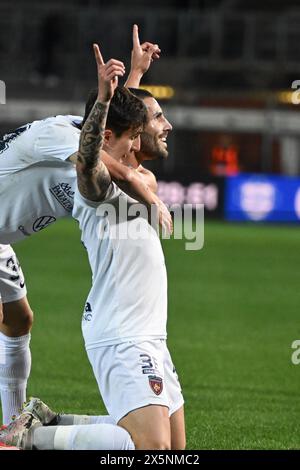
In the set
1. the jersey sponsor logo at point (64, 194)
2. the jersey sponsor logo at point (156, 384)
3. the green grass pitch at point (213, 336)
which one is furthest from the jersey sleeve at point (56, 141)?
the green grass pitch at point (213, 336)

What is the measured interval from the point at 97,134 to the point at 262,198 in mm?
21958

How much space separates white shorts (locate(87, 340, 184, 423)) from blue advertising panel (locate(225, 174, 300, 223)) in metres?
21.1

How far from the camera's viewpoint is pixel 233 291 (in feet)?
48.6

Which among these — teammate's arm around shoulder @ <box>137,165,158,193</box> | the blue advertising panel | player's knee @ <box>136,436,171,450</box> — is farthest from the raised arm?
the blue advertising panel

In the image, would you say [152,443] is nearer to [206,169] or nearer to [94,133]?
[94,133]

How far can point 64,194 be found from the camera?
5.96 metres

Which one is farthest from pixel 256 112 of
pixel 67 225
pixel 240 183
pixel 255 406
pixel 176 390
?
pixel 176 390

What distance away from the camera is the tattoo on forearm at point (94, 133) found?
489cm

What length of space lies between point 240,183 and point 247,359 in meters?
16.4

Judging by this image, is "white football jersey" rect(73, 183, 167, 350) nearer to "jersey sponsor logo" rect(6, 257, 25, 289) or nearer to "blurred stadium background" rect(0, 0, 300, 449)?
"jersey sponsor logo" rect(6, 257, 25, 289)

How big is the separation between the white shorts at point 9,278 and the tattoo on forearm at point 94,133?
1.92 metres

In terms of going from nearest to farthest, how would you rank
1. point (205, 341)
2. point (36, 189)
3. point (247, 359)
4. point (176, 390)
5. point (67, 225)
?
point (176, 390), point (36, 189), point (247, 359), point (205, 341), point (67, 225)

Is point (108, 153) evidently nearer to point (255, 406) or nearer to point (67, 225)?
point (255, 406)

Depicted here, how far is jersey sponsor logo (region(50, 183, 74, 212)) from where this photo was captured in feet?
19.4
